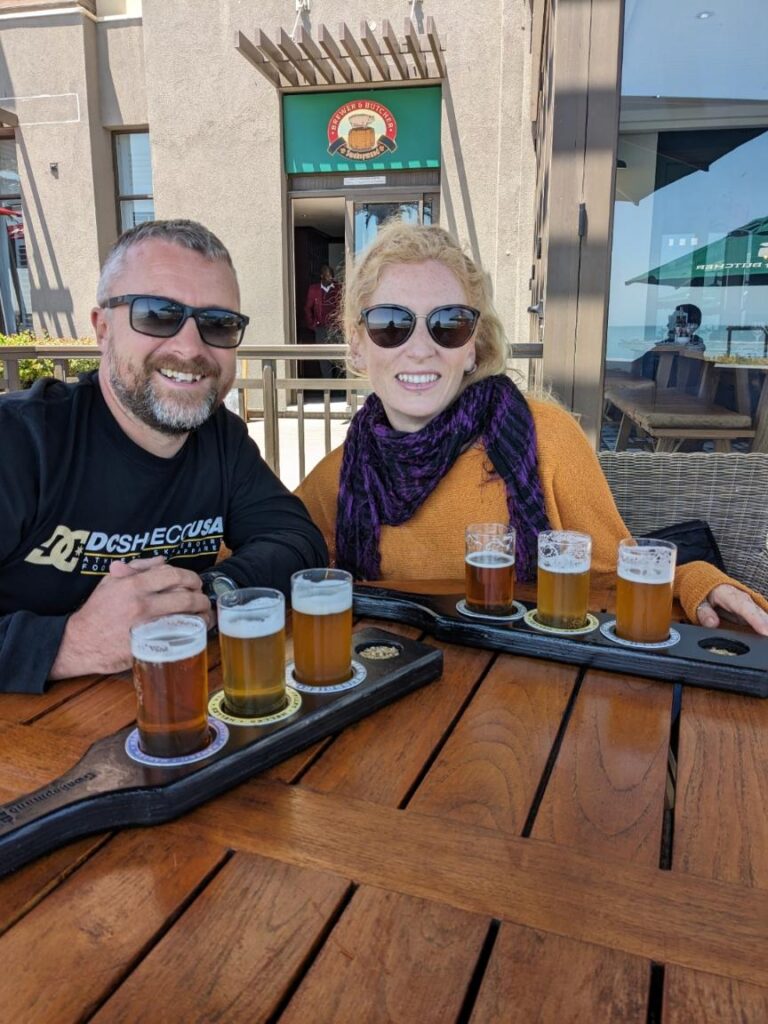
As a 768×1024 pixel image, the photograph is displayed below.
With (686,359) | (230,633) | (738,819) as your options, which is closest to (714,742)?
(738,819)

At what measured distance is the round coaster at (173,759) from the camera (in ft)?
3.01

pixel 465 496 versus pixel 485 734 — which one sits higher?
pixel 465 496

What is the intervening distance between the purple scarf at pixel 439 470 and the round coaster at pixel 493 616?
1.38 feet

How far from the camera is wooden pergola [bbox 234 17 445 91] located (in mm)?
7547

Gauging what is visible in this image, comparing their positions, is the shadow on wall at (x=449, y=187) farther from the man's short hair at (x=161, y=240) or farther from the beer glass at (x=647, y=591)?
the beer glass at (x=647, y=591)

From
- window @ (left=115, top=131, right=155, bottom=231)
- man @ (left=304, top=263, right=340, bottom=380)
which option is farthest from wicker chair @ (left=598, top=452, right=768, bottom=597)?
window @ (left=115, top=131, right=155, bottom=231)

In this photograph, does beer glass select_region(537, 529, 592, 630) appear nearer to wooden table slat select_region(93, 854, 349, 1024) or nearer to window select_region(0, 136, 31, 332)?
wooden table slat select_region(93, 854, 349, 1024)

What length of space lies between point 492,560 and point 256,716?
1.92ft

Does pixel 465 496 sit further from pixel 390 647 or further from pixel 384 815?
pixel 384 815

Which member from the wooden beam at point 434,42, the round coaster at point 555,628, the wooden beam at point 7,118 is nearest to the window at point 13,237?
the wooden beam at point 7,118

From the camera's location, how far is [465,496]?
198 centimetres

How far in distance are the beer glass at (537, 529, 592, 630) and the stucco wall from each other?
7522 mm

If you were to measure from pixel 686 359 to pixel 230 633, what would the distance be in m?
3.57

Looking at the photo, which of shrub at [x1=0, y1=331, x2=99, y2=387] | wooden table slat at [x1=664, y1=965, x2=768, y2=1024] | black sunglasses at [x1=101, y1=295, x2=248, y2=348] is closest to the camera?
wooden table slat at [x1=664, y1=965, x2=768, y2=1024]
